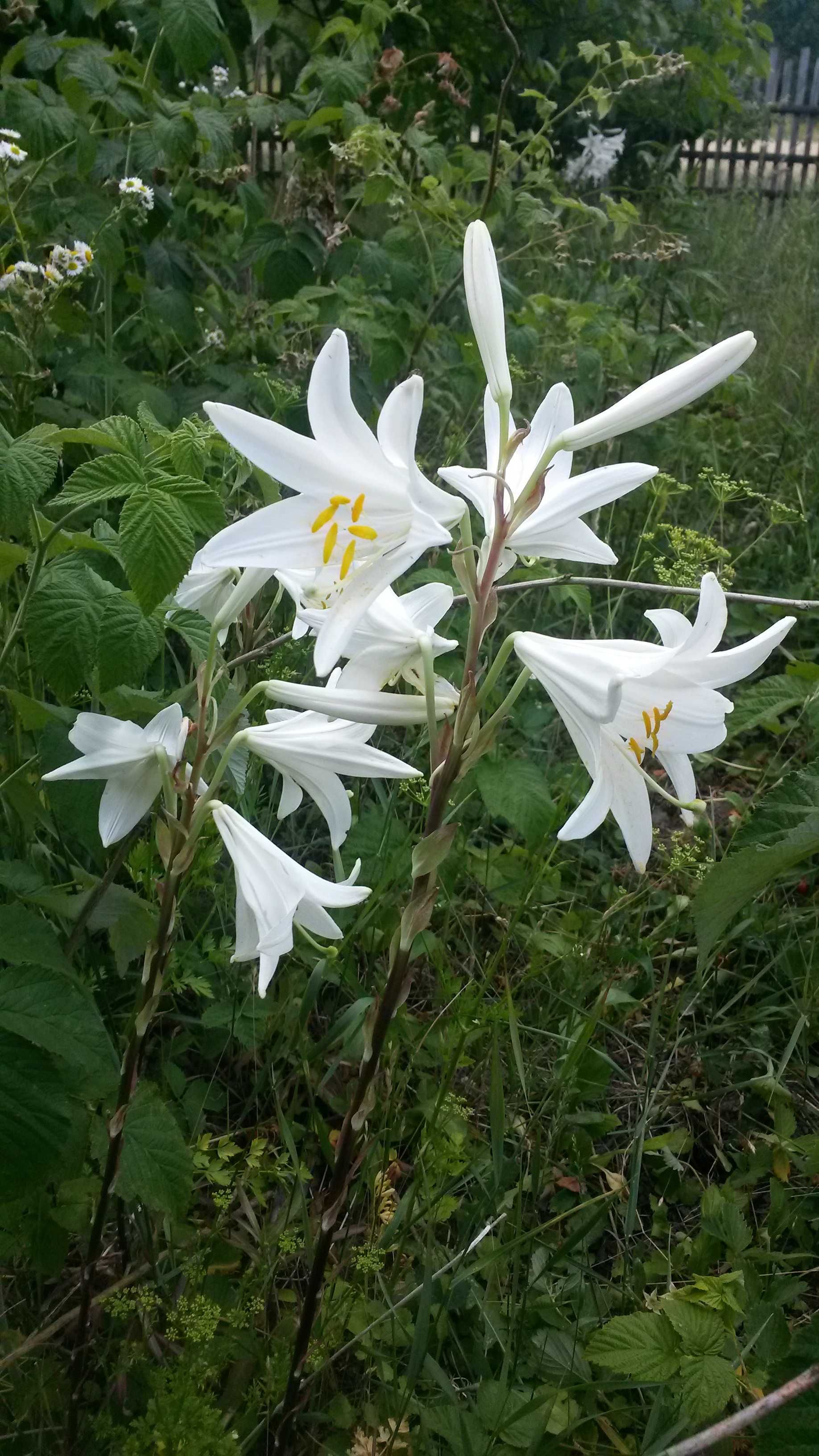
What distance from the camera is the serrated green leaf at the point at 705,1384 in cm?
143

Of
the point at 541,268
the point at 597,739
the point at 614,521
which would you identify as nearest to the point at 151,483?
the point at 597,739

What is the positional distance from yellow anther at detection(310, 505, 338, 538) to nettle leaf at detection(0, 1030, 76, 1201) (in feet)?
2.10

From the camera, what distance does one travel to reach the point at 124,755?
122 centimetres

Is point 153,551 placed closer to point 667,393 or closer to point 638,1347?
point 667,393

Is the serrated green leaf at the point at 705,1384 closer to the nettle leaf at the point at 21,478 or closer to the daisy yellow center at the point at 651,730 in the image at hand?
the daisy yellow center at the point at 651,730

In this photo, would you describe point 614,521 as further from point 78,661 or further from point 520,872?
point 78,661

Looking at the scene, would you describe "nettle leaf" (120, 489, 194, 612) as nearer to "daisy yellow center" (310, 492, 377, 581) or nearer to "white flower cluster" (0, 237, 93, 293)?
"daisy yellow center" (310, 492, 377, 581)

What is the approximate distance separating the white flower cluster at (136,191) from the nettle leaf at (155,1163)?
2193 millimetres

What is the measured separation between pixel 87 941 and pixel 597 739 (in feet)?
3.72

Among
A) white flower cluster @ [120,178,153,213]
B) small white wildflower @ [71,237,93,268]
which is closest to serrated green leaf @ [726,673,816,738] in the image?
small white wildflower @ [71,237,93,268]

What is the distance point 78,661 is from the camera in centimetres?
131

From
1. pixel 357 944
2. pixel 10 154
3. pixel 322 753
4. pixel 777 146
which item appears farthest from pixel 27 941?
pixel 777 146

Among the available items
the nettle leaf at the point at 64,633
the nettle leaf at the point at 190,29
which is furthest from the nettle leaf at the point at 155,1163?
the nettle leaf at the point at 190,29

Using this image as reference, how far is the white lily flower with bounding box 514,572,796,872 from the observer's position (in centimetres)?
104
